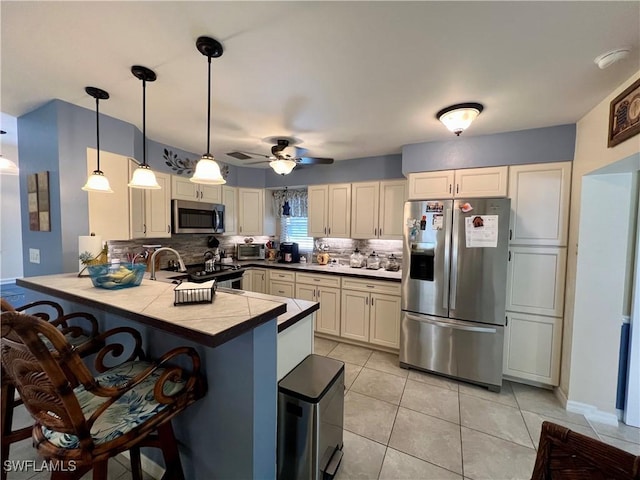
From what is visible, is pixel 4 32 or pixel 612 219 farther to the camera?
pixel 612 219

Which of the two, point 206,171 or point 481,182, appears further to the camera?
point 481,182

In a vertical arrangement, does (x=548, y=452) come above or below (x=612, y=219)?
below

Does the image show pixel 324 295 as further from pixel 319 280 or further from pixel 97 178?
pixel 97 178

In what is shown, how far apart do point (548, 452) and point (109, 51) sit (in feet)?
8.58

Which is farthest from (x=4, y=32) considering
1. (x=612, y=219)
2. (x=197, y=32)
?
(x=612, y=219)

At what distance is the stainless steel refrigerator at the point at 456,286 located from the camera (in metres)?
2.46

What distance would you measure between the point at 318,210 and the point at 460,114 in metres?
2.32

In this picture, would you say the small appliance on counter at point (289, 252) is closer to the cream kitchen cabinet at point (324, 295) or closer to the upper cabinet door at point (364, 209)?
the cream kitchen cabinet at point (324, 295)

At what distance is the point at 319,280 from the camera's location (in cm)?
359

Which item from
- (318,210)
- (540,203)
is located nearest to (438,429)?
(540,203)

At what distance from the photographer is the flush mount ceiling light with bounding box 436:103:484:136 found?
1.99 metres

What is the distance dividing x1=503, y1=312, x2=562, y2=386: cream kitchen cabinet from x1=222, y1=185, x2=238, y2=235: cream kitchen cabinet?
148 inches

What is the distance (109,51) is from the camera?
58.2 inches

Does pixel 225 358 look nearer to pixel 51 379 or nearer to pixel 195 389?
pixel 195 389
